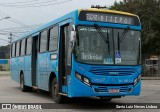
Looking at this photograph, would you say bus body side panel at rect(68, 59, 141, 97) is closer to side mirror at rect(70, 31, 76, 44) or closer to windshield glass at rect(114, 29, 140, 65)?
windshield glass at rect(114, 29, 140, 65)

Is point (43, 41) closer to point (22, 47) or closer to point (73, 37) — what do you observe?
point (73, 37)

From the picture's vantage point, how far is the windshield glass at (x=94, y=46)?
12258 mm

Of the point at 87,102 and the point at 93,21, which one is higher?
the point at 93,21

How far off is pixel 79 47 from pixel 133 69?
2.08m

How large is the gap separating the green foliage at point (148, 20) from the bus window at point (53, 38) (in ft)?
84.9

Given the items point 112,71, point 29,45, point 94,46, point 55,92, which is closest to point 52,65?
point 55,92

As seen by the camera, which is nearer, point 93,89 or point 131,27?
point 93,89

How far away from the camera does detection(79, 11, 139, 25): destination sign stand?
12641mm

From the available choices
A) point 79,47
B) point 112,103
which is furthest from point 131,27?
point 112,103

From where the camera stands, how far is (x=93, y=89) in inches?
479

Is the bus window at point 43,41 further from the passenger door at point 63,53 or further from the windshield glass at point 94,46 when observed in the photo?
the windshield glass at point 94,46

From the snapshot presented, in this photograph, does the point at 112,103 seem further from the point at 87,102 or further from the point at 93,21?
the point at 93,21

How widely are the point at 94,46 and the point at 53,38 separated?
9.16ft

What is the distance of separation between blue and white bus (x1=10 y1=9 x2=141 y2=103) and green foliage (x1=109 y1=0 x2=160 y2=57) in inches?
1063
